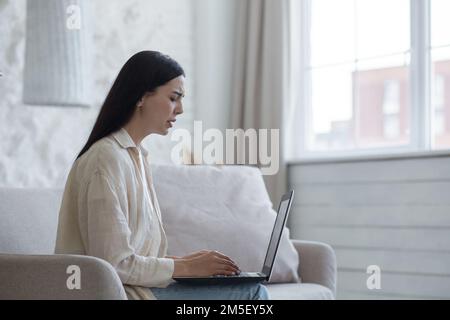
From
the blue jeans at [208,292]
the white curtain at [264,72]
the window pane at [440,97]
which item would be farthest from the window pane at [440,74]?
the blue jeans at [208,292]

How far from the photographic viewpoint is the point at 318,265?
255 centimetres

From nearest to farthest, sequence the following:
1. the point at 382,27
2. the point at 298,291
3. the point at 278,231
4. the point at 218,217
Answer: the point at 278,231, the point at 298,291, the point at 218,217, the point at 382,27

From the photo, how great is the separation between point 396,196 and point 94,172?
1.90 metres

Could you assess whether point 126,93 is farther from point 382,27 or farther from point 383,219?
point 382,27

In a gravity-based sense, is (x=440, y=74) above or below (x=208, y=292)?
above

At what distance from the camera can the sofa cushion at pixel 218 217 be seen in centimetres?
244

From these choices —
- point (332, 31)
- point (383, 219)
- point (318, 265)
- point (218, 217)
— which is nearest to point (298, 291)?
point (318, 265)

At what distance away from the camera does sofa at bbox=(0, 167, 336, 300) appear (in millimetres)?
1601

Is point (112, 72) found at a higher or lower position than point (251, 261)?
higher

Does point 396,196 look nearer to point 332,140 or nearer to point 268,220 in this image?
point 332,140

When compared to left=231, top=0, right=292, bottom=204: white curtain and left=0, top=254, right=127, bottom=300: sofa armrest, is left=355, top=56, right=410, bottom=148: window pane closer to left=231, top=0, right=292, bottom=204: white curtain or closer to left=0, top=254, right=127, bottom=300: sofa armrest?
left=231, top=0, right=292, bottom=204: white curtain

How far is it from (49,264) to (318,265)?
1.13 metres

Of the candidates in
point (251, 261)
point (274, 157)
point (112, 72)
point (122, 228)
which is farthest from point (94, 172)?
point (274, 157)

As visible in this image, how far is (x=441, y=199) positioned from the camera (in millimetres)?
3133
